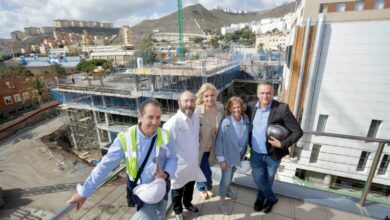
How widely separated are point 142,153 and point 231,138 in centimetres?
97

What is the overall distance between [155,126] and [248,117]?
105 centimetres

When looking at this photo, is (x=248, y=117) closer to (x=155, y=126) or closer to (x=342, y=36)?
(x=155, y=126)

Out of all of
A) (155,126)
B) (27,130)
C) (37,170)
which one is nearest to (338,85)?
(155,126)

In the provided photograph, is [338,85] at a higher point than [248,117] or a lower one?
lower

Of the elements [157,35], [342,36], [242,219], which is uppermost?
[157,35]

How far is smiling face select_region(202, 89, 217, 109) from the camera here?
6.15 ft

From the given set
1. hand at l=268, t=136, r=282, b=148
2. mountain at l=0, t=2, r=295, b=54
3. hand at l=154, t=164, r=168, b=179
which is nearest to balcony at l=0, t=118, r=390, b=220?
hand at l=154, t=164, r=168, b=179

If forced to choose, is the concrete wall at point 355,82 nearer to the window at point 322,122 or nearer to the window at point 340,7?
the window at point 322,122

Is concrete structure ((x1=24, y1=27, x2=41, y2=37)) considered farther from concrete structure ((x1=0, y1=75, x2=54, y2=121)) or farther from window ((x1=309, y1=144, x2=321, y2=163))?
window ((x1=309, y1=144, x2=321, y2=163))

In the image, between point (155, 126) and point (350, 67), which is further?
point (350, 67)

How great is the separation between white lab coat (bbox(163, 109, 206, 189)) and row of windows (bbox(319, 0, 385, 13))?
6.06 m

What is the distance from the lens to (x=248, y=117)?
1.97 meters

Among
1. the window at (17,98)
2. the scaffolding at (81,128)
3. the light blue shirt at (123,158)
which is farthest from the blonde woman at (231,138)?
the window at (17,98)

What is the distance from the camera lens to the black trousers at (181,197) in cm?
194
